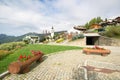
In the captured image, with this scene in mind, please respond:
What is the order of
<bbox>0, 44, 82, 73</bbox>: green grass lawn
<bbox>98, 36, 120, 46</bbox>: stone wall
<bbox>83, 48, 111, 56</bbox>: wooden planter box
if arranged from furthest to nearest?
1. <bbox>98, 36, 120, 46</bbox>: stone wall
2. <bbox>83, 48, 111, 56</bbox>: wooden planter box
3. <bbox>0, 44, 82, 73</bbox>: green grass lawn

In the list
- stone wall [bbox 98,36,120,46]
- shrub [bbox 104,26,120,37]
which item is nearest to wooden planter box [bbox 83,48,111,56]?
stone wall [bbox 98,36,120,46]

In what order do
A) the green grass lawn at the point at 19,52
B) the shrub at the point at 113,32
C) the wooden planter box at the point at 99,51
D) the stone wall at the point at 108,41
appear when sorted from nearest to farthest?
the green grass lawn at the point at 19,52 → the wooden planter box at the point at 99,51 → the stone wall at the point at 108,41 → the shrub at the point at 113,32

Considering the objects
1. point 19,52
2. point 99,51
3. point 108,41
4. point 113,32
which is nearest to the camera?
point 99,51

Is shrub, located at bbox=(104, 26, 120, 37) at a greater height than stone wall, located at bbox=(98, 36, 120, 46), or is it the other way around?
shrub, located at bbox=(104, 26, 120, 37)

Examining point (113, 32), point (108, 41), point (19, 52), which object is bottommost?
point (108, 41)

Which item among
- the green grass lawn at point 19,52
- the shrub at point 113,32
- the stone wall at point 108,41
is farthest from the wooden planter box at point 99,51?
the shrub at point 113,32

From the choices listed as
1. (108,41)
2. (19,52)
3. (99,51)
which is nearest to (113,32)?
(108,41)

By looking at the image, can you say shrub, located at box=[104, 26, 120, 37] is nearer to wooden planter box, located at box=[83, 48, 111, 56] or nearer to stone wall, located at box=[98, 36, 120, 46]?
stone wall, located at box=[98, 36, 120, 46]

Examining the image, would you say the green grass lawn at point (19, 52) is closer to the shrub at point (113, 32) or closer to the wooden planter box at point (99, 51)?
the wooden planter box at point (99, 51)

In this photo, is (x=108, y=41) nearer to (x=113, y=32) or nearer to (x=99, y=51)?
(x=113, y=32)

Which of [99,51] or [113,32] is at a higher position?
[113,32]

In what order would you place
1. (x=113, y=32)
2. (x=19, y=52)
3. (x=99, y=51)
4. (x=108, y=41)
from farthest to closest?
(x=113, y=32) → (x=108, y=41) → (x=19, y=52) → (x=99, y=51)

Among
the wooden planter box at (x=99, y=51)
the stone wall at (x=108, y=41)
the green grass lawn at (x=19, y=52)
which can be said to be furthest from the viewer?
the stone wall at (x=108, y=41)

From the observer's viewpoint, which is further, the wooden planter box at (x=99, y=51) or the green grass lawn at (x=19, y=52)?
the wooden planter box at (x=99, y=51)
